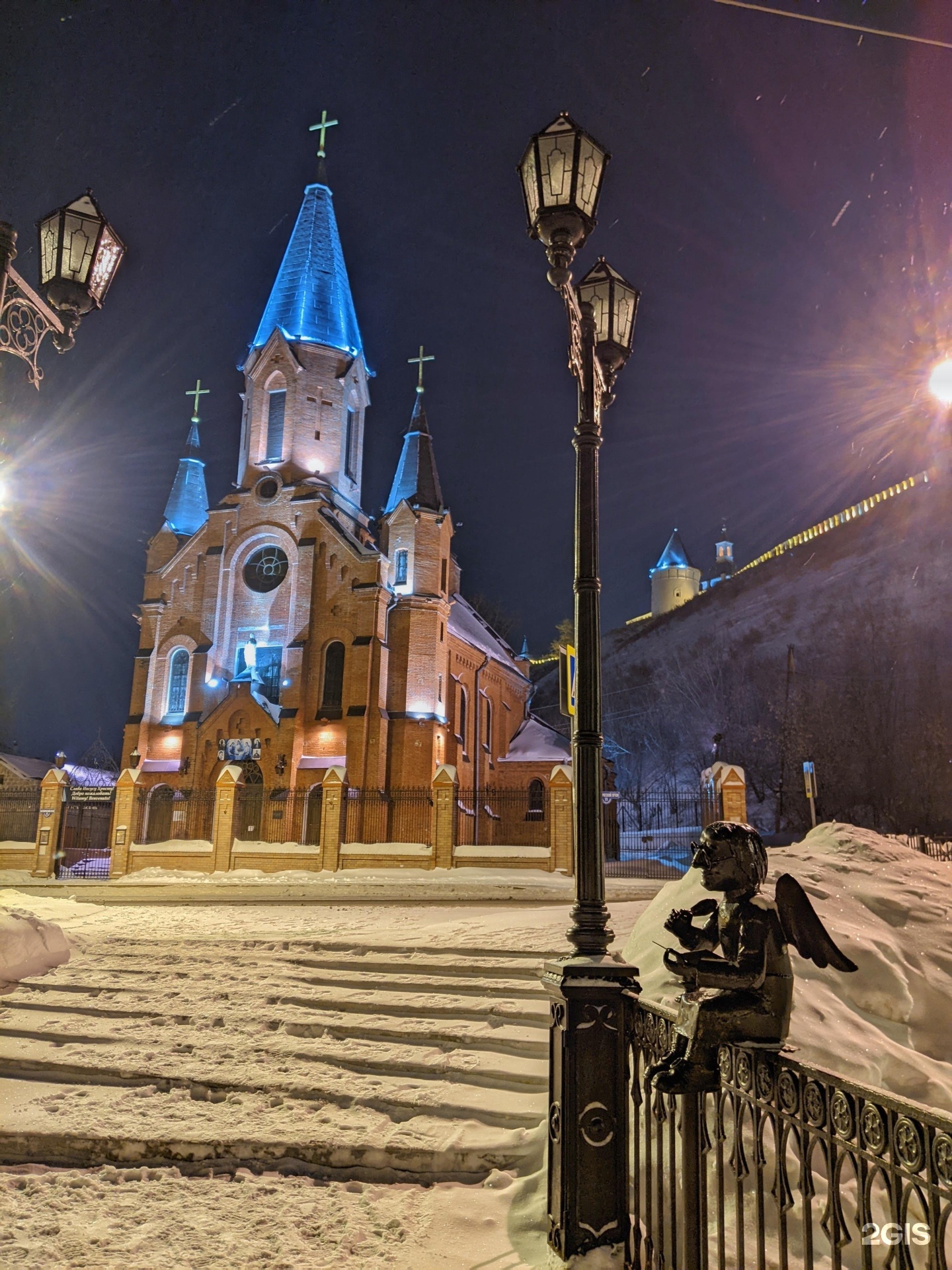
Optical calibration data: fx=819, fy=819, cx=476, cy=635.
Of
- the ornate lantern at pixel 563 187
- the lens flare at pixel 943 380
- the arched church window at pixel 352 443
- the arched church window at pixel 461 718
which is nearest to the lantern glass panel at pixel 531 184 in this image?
the ornate lantern at pixel 563 187

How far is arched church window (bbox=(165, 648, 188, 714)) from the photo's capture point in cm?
2997

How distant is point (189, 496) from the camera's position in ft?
116

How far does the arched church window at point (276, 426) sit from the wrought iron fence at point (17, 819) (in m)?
14.8

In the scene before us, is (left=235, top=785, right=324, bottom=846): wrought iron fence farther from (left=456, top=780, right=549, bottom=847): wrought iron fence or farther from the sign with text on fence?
(left=456, top=780, right=549, bottom=847): wrought iron fence

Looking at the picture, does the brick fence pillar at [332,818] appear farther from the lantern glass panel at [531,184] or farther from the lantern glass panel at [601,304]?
the lantern glass panel at [531,184]

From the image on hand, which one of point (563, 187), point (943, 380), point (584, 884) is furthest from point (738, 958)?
point (943, 380)

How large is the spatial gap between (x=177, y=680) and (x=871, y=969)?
27.7m

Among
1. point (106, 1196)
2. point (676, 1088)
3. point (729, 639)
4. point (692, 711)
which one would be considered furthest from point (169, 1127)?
point (729, 639)

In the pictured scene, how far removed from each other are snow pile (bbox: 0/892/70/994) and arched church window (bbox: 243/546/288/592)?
64.7ft

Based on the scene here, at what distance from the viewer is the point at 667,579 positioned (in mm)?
99688

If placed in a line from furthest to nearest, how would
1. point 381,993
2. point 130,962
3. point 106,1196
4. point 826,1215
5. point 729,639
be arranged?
point 729,639, point 130,962, point 381,993, point 106,1196, point 826,1215

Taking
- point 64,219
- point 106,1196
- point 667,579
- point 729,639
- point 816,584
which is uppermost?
point 667,579

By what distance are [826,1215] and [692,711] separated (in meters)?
53.3

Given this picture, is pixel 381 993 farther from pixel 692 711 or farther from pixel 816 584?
pixel 816 584
